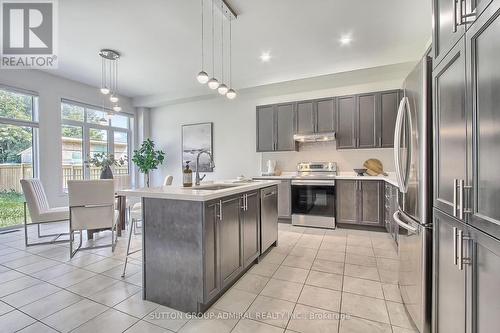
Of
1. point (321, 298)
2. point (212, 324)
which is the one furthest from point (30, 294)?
point (321, 298)

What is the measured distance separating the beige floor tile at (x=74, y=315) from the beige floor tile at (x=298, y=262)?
1.87 metres

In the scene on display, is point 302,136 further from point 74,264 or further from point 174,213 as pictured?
point 74,264

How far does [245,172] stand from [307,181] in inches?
68.4

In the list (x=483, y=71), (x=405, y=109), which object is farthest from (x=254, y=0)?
(x=483, y=71)

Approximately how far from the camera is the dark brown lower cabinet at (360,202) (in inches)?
154

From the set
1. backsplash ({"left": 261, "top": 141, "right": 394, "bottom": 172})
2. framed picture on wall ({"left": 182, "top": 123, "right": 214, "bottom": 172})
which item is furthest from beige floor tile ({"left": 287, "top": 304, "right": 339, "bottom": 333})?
framed picture on wall ({"left": 182, "top": 123, "right": 214, "bottom": 172})

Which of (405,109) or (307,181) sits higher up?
(405,109)

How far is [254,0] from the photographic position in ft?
8.61

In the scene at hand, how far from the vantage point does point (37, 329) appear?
165 cm

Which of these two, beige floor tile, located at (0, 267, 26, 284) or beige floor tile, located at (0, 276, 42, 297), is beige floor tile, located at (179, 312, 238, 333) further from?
beige floor tile, located at (0, 267, 26, 284)

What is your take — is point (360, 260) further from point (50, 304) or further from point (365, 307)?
point (50, 304)

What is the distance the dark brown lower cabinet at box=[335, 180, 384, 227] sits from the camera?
391cm

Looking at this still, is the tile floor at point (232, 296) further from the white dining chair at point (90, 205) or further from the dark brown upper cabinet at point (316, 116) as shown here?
the dark brown upper cabinet at point (316, 116)

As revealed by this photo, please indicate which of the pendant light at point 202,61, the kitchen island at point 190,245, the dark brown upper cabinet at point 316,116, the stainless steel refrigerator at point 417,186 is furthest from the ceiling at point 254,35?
the kitchen island at point 190,245
